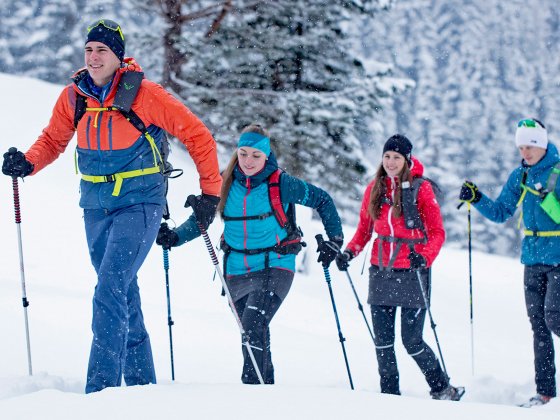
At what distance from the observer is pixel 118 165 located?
4727mm

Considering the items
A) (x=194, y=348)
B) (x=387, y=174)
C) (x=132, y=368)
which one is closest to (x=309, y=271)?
(x=194, y=348)

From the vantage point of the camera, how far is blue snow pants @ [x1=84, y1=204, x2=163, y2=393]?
4.48 m

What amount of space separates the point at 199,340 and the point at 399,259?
272cm

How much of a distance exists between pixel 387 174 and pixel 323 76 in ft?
34.1

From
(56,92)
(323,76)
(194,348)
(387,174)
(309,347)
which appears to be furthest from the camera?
(56,92)

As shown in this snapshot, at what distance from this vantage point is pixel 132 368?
516 centimetres

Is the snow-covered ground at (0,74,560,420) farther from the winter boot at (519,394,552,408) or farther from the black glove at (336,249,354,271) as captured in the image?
the black glove at (336,249,354,271)

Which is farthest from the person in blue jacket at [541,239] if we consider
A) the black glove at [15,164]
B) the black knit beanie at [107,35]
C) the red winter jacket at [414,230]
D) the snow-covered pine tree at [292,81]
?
the snow-covered pine tree at [292,81]

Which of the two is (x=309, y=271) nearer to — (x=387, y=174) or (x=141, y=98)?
(x=387, y=174)

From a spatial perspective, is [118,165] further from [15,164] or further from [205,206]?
[15,164]

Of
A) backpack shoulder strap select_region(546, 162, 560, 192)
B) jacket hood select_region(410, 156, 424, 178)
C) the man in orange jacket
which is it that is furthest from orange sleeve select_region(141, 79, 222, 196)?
backpack shoulder strap select_region(546, 162, 560, 192)

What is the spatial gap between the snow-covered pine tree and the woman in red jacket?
941cm

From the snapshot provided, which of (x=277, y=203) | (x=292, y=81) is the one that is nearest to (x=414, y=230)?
(x=277, y=203)

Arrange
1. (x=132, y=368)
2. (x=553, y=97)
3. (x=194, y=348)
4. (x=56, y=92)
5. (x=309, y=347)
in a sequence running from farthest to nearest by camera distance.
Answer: (x=553, y=97), (x=56, y=92), (x=309, y=347), (x=194, y=348), (x=132, y=368)
